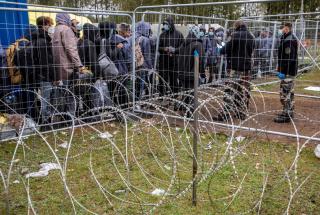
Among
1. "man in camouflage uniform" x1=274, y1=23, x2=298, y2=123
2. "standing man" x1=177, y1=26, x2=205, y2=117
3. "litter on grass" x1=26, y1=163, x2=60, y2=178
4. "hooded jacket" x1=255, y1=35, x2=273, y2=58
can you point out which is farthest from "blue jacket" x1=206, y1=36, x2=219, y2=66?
"litter on grass" x1=26, y1=163, x2=60, y2=178

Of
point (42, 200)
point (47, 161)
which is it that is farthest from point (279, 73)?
point (42, 200)

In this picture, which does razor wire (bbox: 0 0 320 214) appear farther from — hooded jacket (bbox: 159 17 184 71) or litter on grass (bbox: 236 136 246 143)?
hooded jacket (bbox: 159 17 184 71)

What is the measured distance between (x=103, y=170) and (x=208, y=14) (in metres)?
6.73

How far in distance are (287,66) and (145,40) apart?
3196 mm

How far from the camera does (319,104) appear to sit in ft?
34.3

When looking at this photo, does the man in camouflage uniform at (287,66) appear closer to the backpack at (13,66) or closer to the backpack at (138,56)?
the backpack at (138,56)

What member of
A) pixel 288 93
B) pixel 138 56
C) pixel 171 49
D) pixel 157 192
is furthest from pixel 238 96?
pixel 157 192

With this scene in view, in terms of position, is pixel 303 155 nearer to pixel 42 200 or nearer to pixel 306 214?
pixel 306 214

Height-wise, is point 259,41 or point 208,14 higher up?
point 208,14

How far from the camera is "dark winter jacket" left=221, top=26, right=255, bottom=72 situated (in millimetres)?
7957

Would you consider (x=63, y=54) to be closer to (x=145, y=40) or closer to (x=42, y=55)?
(x=42, y=55)

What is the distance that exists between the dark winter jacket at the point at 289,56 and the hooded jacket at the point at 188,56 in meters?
1.67

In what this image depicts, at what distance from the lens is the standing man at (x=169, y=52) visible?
8.64 meters

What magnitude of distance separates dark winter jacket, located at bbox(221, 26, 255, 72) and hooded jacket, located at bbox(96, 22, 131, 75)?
2.26 meters
